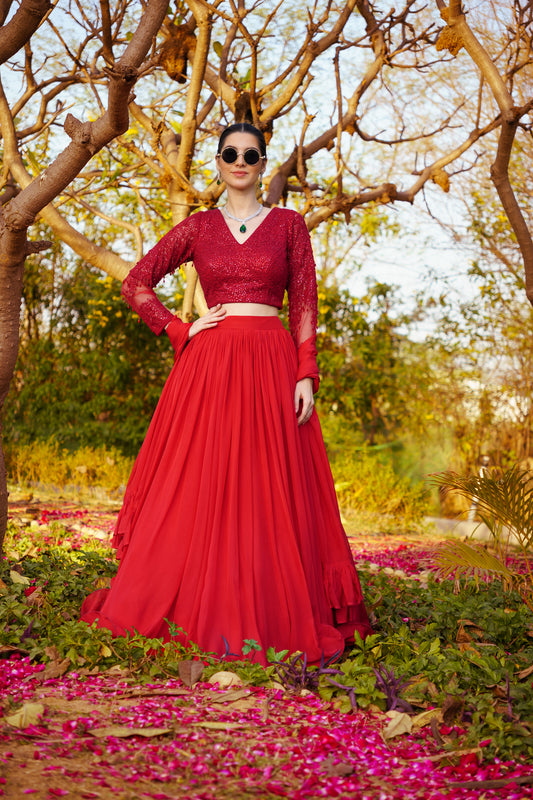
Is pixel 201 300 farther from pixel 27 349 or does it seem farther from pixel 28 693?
pixel 27 349

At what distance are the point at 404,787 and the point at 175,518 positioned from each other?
1.23m

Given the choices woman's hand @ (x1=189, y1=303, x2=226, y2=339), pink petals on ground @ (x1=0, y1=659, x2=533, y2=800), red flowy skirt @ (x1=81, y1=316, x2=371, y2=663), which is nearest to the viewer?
pink petals on ground @ (x1=0, y1=659, x2=533, y2=800)

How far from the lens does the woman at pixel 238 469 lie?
253cm

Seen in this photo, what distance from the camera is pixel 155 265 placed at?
2.97 meters

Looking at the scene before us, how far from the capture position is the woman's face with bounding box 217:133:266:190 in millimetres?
2877

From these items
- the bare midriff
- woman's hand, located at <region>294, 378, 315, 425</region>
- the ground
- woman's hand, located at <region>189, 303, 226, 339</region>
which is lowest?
the ground

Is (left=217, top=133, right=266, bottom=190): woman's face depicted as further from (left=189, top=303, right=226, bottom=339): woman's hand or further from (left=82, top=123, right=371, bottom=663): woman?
(left=189, top=303, right=226, bottom=339): woman's hand

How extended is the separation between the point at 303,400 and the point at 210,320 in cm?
45

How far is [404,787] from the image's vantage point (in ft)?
5.52

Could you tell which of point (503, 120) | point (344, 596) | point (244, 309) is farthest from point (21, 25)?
point (344, 596)

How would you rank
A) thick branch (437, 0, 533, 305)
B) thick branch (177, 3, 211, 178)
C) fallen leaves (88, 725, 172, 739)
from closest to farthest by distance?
fallen leaves (88, 725, 172, 739) → thick branch (437, 0, 533, 305) → thick branch (177, 3, 211, 178)

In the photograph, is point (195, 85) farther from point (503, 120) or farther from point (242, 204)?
point (242, 204)

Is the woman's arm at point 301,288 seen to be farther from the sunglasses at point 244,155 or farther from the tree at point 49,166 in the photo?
the tree at point 49,166

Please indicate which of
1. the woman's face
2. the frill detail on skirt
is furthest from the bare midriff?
the frill detail on skirt
